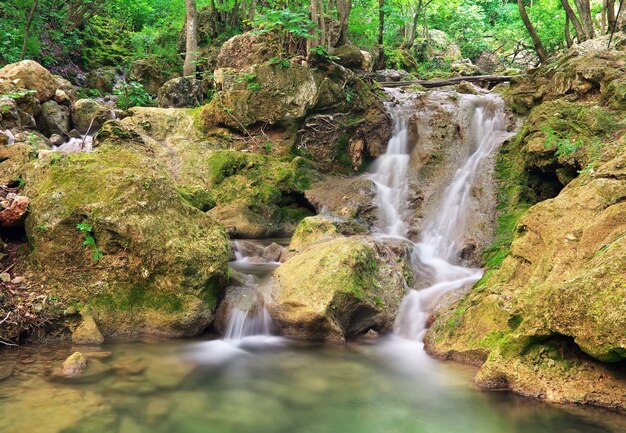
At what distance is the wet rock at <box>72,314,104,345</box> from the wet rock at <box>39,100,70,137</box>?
7.64 meters

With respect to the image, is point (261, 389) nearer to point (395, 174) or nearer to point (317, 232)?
point (317, 232)

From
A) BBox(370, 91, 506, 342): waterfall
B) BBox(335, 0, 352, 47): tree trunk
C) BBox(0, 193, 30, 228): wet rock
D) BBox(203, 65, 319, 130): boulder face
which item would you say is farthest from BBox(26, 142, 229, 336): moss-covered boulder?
BBox(335, 0, 352, 47): tree trunk

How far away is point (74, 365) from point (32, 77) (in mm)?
9364

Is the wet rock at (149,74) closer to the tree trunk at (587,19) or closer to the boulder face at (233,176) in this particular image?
the boulder face at (233,176)

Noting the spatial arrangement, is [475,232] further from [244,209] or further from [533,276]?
[244,209]

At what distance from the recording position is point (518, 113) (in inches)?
445

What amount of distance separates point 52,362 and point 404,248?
16.6 ft

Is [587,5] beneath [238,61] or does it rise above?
above

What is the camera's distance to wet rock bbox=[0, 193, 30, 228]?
575cm

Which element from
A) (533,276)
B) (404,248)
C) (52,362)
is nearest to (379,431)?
(533,276)

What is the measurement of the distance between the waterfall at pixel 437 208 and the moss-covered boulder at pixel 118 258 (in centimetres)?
276

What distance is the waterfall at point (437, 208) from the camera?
646 centimetres

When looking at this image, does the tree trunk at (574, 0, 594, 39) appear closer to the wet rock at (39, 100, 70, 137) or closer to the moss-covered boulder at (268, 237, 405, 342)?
the moss-covered boulder at (268, 237, 405, 342)

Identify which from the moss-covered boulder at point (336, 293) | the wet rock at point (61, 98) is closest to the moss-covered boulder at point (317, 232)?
the moss-covered boulder at point (336, 293)
